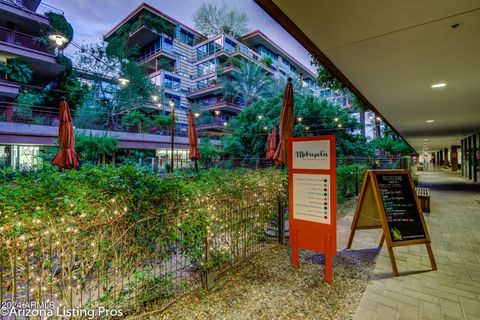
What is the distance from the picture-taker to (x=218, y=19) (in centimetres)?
3119

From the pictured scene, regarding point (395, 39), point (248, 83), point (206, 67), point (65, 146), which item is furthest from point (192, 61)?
point (395, 39)

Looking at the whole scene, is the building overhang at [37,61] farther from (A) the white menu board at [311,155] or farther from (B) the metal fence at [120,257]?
(A) the white menu board at [311,155]

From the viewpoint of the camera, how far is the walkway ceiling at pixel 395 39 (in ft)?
6.80

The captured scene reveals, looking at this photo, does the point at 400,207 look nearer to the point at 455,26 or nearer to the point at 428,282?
the point at 428,282

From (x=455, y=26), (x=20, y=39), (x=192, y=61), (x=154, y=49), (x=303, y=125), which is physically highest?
(x=154, y=49)

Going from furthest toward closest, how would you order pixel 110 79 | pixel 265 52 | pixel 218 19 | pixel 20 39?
pixel 265 52, pixel 218 19, pixel 110 79, pixel 20 39

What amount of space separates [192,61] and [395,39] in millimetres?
31605

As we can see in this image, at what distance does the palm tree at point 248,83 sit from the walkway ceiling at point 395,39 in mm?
23454

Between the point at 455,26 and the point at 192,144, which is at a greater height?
the point at 455,26

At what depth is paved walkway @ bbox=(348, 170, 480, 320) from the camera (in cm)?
219

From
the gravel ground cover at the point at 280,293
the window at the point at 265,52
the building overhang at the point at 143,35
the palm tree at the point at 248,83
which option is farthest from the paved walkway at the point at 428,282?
the window at the point at 265,52

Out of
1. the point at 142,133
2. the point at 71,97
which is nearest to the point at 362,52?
the point at 142,133

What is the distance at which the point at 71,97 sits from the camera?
58.5 ft

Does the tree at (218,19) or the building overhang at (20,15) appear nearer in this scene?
the building overhang at (20,15)
